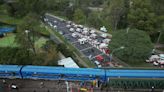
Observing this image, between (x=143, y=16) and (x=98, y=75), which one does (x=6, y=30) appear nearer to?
(x=143, y=16)

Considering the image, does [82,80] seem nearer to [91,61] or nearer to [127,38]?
[91,61]

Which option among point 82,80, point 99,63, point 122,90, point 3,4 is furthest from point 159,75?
point 3,4

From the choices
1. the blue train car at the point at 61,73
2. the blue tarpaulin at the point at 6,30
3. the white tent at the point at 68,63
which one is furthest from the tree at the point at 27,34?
the blue tarpaulin at the point at 6,30

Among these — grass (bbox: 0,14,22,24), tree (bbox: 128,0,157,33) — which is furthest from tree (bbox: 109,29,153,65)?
grass (bbox: 0,14,22,24)

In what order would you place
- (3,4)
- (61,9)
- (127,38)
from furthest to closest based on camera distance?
(61,9) < (3,4) < (127,38)

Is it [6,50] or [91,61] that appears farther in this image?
[91,61]

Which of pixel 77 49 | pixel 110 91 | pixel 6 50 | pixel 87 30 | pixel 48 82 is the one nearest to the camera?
pixel 110 91

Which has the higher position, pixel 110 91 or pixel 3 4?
pixel 3 4

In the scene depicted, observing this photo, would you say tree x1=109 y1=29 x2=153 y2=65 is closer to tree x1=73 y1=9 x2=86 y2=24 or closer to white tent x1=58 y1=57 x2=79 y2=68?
white tent x1=58 y1=57 x2=79 y2=68

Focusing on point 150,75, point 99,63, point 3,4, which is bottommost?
point 99,63
